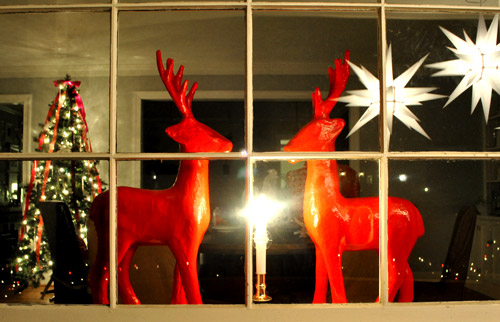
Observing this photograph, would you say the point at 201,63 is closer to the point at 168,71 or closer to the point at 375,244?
the point at 168,71

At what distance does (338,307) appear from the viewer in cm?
123

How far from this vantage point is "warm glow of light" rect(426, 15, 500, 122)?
61.6 inches

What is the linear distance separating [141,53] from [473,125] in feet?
8.74

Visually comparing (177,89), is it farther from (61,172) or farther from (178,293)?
(61,172)

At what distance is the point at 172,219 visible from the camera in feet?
4.54

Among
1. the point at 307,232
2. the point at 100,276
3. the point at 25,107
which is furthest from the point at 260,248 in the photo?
the point at 25,107

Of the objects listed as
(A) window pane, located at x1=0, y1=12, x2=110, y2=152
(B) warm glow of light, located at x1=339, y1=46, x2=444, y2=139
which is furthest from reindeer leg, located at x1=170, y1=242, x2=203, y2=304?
(A) window pane, located at x1=0, y1=12, x2=110, y2=152

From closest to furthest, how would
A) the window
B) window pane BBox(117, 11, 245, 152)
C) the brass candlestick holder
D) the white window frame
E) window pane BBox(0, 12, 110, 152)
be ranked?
the window → the brass candlestick holder → window pane BBox(117, 11, 245, 152) → window pane BBox(0, 12, 110, 152) → the white window frame

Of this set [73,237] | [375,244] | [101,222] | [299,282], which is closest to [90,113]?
[73,237]

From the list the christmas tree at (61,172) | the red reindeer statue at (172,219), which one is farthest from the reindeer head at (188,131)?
the christmas tree at (61,172)

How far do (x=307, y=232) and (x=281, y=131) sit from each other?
0.73 meters

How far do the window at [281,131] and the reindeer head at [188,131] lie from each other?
13cm

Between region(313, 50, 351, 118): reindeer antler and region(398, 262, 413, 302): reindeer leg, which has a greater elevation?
region(313, 50, 351, 118): reindeer antler

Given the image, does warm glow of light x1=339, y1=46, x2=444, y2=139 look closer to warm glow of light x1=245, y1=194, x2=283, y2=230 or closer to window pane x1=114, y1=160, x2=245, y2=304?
warm glow of light x1=245, y1=194, x2=283, y2=230
